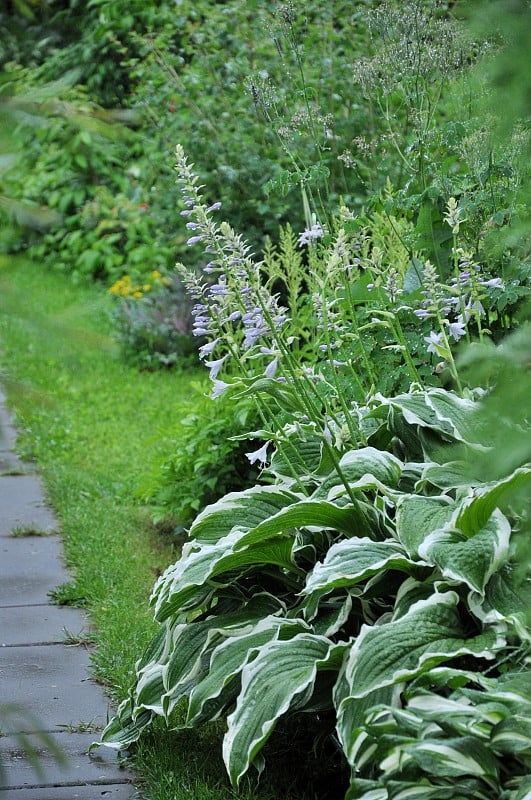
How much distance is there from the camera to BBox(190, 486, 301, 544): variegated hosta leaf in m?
2.68

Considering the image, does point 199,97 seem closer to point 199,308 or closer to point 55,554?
point 55,554

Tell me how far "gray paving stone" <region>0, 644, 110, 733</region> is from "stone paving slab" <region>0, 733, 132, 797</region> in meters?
0.07

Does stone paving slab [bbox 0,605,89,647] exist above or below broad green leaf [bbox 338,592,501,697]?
below

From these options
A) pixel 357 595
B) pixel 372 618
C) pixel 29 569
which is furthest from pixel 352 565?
pixel 29 569

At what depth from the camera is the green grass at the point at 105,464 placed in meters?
1.36

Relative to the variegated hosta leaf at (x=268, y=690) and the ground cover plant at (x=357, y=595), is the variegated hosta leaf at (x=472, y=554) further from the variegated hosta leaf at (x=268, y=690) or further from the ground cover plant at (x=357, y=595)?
the variegated hosta leaf at (x=268, y=690)

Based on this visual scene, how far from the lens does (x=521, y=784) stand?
176cm

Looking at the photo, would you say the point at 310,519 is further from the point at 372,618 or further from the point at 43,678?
the point at 43,678

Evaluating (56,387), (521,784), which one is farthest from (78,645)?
(56,387)

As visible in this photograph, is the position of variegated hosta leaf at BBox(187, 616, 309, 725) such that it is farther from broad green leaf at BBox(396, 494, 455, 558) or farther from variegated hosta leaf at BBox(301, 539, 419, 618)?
broad green leaf at BBox(396, 494, 455, 558)

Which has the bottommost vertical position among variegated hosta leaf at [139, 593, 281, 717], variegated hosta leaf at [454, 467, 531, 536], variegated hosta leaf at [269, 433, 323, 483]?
variegated hosta leaf at [139, 593, 281, 717]

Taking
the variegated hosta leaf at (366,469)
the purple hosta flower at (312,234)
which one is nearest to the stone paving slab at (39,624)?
the variegated hosta leaf at (366,469)

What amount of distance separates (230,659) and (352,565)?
1.28 ft

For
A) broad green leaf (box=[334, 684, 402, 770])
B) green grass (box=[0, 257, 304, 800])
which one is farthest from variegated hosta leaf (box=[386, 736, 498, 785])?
green grass (box=[0, 257, 304, 800])
